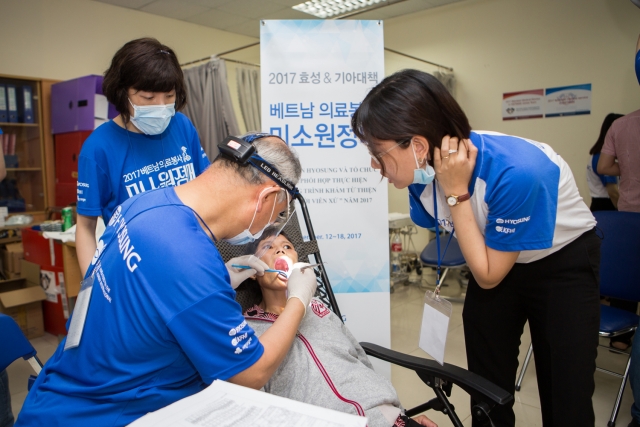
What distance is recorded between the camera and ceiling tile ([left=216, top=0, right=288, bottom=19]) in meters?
5.33

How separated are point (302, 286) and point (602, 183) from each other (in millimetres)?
3689

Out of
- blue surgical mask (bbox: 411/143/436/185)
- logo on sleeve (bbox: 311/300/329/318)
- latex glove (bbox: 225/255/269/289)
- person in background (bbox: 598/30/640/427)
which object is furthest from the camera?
person in background (bbox: 598/30/640/427)

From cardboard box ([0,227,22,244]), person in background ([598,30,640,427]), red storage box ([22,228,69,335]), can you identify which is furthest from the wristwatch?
cardboard box ([0,227,22,244])

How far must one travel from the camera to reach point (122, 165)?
64.7 inches

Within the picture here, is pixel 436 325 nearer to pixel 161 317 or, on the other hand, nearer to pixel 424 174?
pixel 424 174

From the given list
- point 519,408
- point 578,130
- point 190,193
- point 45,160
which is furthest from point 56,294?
point 578,130

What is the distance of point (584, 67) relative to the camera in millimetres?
4684

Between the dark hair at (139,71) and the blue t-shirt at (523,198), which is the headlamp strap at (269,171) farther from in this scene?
the dark hair at (139,71)

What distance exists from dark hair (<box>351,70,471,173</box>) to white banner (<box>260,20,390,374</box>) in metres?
1.15

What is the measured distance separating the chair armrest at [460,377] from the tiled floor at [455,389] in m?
1.00

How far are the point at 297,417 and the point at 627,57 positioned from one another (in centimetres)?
510

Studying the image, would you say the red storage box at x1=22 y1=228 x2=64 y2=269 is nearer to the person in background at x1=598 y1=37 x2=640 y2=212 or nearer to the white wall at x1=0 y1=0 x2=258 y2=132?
the white wall at x1=0 y1=0 x2=258 y2=132

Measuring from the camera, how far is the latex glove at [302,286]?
1.22 meters

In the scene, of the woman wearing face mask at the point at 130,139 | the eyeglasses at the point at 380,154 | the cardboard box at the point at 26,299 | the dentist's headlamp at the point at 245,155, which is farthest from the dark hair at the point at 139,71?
the cardboard box at the point at 26,299
